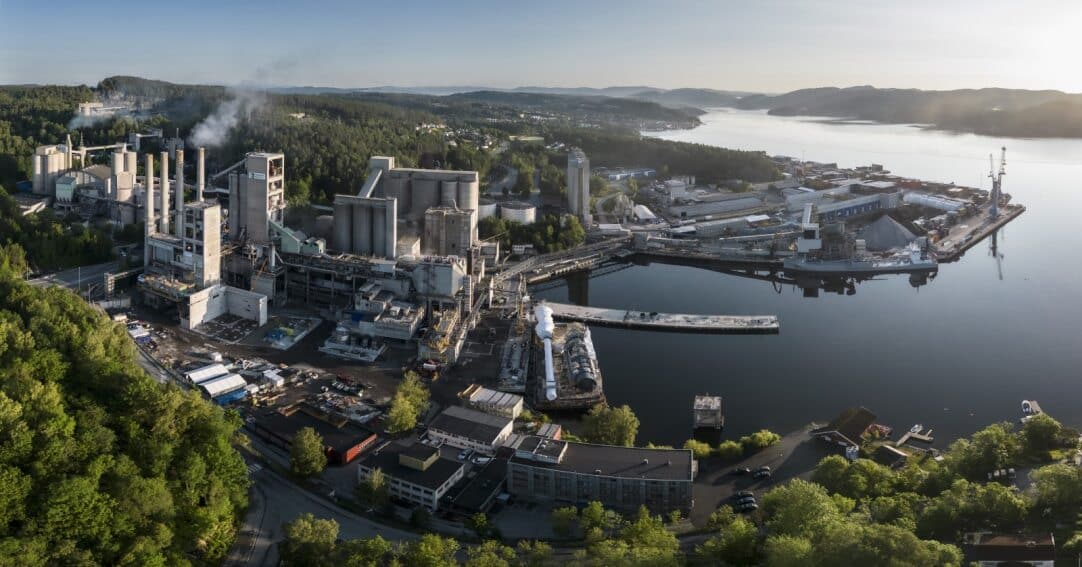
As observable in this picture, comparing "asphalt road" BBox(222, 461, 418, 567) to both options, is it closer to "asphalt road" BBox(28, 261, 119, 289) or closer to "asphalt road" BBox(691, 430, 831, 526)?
"asphalt road" BBox(691, 430, 831, 526)

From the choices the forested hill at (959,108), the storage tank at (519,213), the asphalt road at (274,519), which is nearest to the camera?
the asphalt road at (274,519)

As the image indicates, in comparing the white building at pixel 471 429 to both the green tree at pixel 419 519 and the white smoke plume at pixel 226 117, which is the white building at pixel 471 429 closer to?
the green tree at pixel 419 519

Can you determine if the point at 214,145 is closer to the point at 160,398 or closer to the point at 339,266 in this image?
the point at 339,266

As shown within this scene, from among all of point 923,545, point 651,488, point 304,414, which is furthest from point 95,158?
point 923,545

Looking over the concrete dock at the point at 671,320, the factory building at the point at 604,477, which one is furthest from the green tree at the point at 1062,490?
the concrete dock at the point at 671,320

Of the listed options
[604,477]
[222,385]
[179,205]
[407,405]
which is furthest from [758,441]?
[179,205]

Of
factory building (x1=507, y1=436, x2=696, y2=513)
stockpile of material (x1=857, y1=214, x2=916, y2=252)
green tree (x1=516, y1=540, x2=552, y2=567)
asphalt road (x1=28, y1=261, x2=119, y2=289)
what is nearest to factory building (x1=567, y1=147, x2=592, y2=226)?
stockpile of material (x1=857, y1=214, x2=916, y2=252)
